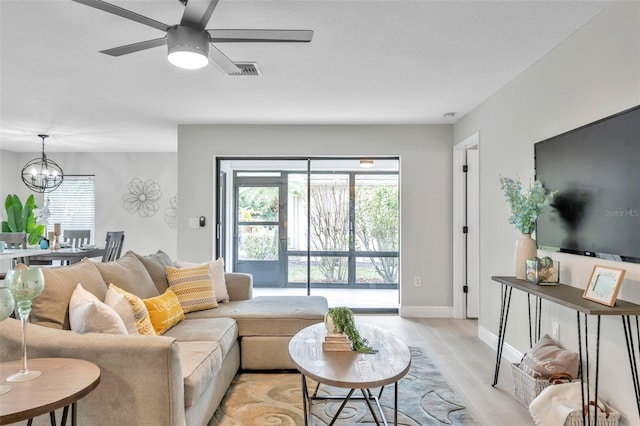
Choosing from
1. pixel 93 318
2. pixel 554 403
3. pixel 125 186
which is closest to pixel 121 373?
pixel 93 318

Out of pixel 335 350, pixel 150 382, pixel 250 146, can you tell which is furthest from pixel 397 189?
pixel 150 382

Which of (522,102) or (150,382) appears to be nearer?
(150,382)

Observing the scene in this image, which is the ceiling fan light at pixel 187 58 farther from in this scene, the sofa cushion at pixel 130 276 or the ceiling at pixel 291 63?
the sofa cushion at pixel 130 276

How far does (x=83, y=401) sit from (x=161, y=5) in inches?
82.7

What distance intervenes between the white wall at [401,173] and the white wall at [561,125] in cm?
82

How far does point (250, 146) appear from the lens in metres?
4.91

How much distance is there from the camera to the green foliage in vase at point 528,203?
2592 mm

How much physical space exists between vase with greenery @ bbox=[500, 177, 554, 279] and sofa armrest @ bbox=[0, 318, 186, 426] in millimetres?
2424

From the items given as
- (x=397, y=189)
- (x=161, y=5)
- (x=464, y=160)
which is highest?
(x=161, y=5)

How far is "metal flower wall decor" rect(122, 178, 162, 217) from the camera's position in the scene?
23.3 ft

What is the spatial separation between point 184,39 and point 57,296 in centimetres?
148

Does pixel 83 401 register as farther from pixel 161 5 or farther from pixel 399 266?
pixel 399 266

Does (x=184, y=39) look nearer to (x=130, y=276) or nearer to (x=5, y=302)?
(x=5, y=302)

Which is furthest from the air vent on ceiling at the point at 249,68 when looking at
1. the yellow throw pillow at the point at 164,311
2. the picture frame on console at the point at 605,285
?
the picture frame on console at the point at 605,285
